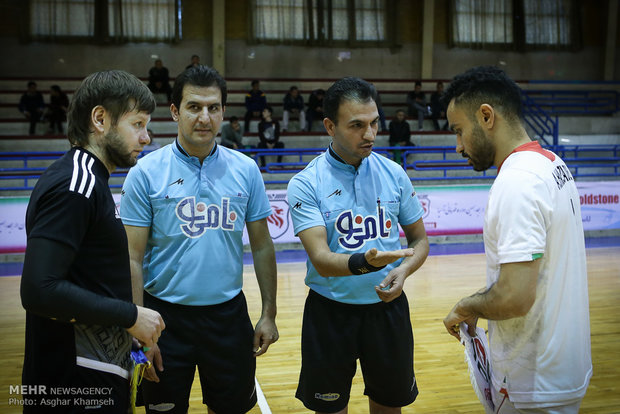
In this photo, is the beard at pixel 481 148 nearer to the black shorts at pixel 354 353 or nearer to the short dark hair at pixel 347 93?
the short dark hair at pixel 347 93

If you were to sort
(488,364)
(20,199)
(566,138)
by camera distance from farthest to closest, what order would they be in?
(566,138) < (20,199) < (488,364)

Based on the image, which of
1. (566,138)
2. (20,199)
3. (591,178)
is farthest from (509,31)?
(20,199)

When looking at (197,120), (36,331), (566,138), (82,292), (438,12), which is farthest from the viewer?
(438,12)

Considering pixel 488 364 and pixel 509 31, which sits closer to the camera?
pixel 488 364

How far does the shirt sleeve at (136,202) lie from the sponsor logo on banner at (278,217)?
725 cm

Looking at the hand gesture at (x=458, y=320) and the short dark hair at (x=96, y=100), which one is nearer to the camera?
the short dark hair at (x=96, y=100)

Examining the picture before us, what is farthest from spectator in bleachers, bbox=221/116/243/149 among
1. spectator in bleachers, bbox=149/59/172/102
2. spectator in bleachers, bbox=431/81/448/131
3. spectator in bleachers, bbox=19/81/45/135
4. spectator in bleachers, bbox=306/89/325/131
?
spectator in bleachers, bbox=431/81/448/131

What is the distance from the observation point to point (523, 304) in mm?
1837

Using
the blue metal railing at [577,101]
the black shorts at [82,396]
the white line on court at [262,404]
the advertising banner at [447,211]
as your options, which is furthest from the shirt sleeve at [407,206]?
the blue metal railing at [577,101]

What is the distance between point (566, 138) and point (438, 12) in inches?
230

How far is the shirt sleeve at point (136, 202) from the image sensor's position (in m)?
2.50

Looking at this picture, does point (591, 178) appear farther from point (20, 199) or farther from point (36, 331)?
point (36, 331)

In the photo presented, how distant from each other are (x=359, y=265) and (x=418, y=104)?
13964 millimetres

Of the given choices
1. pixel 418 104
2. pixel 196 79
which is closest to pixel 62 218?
pixel 196 79
